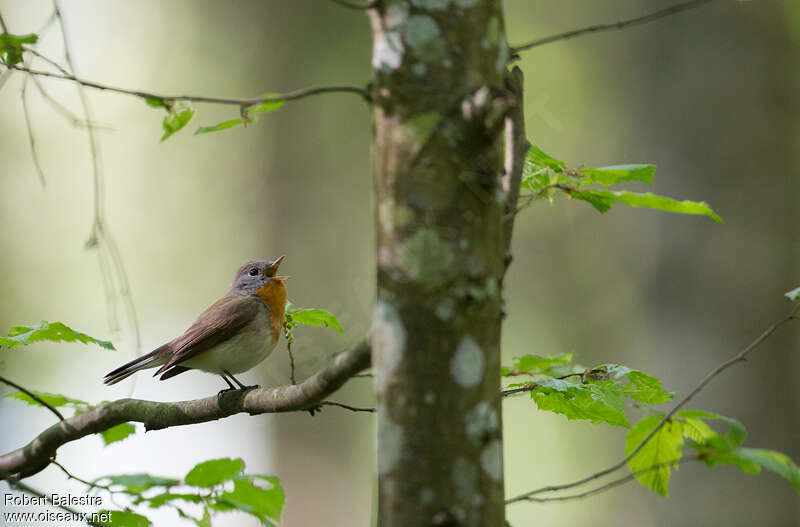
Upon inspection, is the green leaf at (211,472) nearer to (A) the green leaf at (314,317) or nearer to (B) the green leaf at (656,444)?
(A) the green leaf at (314,317)

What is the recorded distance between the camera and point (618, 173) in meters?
2.40

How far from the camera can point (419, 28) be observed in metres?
1.83

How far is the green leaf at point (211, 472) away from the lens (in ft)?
7.20

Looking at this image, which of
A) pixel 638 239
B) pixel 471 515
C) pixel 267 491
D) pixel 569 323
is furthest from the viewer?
pixel 569 323

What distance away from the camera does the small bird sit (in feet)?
15.3

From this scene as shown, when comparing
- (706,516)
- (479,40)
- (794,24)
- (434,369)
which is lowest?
(706,516)

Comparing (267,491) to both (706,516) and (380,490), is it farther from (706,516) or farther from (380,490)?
(706,516)

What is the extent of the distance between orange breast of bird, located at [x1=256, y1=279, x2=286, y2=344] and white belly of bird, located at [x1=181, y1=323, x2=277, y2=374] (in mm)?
97

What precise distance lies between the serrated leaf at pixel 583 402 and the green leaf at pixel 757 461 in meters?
0.54

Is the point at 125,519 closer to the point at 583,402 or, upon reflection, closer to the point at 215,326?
the point at 583,402

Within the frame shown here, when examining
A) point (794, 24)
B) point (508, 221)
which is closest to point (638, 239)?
point (794, 24)

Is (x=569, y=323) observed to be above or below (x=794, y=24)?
below

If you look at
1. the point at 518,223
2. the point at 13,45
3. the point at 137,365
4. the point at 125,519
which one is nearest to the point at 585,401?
the point at 125,519

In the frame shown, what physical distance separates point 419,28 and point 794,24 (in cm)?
743
